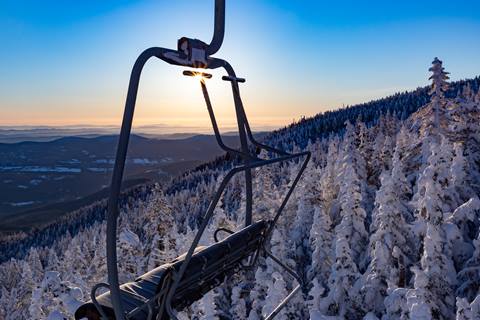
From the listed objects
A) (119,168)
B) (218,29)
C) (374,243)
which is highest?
(218,29)

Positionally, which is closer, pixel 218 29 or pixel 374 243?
pixel 218 29

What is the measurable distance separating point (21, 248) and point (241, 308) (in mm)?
161739

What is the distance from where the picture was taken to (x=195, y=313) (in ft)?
78.8

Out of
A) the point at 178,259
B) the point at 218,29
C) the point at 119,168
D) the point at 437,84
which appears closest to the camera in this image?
the point at 119,168

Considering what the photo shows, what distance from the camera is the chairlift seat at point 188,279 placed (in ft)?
13.4

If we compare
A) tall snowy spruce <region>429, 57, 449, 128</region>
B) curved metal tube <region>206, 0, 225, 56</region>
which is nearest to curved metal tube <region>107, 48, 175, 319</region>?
curved metal tube <region>206, 0, 225, 56</region>

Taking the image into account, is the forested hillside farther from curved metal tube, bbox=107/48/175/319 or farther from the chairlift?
curved metal tube, bbox=107/48/175/319

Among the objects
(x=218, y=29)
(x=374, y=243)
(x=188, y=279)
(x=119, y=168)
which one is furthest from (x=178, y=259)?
(x=374, y=243)

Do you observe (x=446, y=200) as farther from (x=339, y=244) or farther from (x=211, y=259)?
(x=211, y=259)

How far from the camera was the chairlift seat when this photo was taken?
13.4 feet

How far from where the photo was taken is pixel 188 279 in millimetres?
4176

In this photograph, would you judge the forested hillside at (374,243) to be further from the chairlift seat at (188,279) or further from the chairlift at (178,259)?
the chairlift at (178,259)

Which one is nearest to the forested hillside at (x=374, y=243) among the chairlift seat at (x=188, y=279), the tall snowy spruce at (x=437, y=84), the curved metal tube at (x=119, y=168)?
the tall snowy spruce at (x=437, y=84)

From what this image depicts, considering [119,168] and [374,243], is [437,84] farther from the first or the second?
[119,168]
